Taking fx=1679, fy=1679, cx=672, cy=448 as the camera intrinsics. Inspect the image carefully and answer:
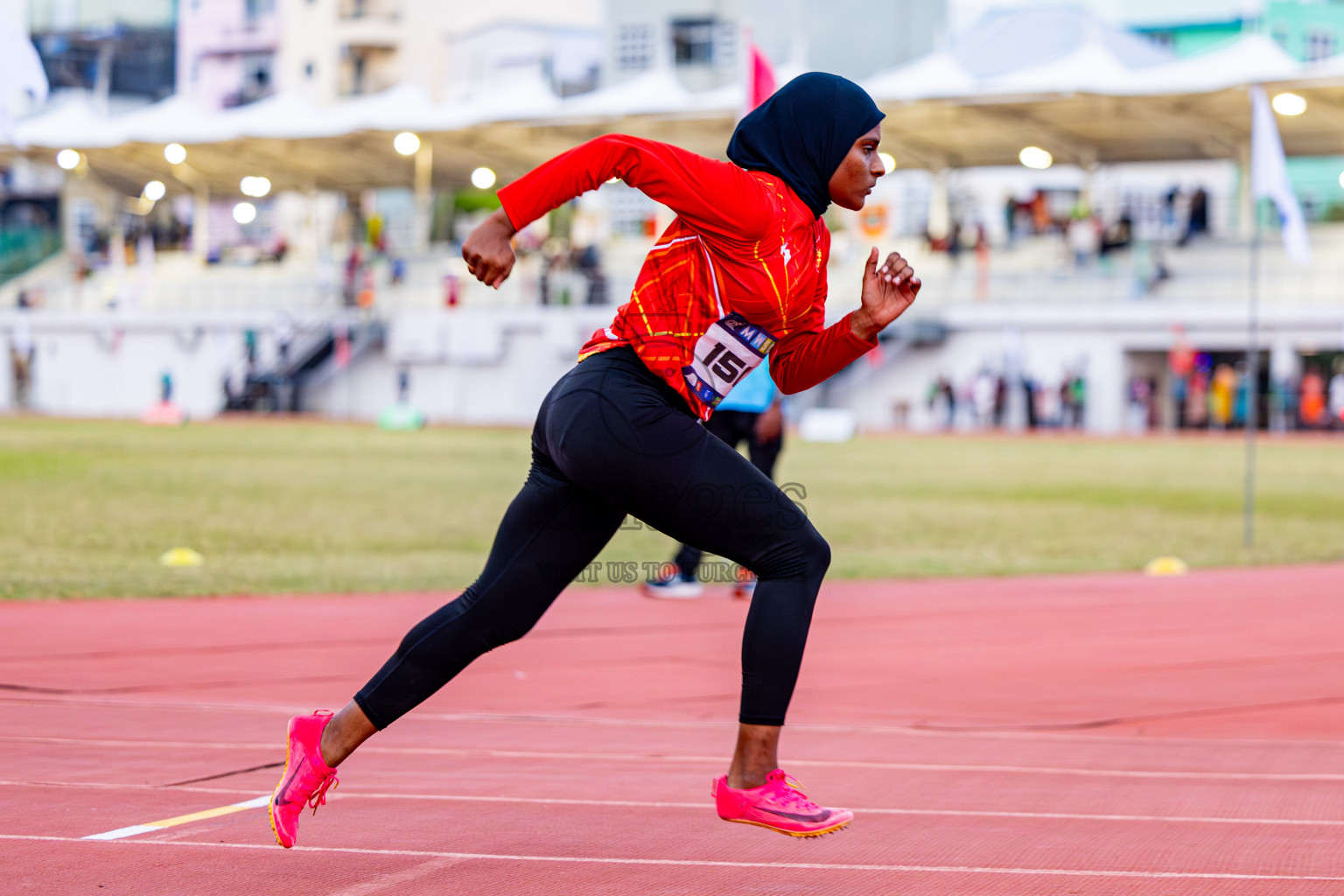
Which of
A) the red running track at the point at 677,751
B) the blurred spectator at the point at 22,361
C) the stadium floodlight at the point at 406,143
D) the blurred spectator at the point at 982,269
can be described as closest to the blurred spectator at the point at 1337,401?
the blurred spectator at the point at 982,269

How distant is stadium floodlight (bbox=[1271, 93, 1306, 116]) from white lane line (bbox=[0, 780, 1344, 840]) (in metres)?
34.7

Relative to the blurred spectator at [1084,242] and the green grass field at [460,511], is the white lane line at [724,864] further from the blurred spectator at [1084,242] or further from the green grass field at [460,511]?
the blurred spectator at [1084,242]

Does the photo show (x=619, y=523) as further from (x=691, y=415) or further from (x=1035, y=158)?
(x=1035, y=158)

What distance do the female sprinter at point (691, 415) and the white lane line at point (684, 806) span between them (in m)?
0.77

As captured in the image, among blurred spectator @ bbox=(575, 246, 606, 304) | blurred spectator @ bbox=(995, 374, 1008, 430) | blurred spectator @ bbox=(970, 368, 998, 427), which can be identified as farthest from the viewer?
blurred spectator @ bbox=(575, 246, 606, 304)

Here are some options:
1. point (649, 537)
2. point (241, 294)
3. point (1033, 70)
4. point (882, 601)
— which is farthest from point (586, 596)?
point (241, 294)

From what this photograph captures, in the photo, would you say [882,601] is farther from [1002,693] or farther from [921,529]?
[921,529]

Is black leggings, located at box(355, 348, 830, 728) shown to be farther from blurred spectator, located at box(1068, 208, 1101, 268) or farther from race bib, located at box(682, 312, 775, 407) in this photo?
blurred spectator, located at box(1068, 208, 1101, 268)

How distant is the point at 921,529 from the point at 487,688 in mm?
9506

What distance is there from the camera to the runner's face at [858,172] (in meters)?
3.85

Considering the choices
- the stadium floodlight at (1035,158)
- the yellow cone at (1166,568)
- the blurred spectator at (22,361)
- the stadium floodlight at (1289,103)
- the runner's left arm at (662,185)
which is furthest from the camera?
the blurred spectator at (22,361)

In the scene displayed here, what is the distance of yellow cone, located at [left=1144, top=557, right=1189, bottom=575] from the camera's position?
483 inches

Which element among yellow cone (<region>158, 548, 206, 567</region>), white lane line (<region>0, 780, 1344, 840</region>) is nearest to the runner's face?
white lane line (<region>0, 780, 1344, 840</region>)

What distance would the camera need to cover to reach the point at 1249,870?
3.84 meters
